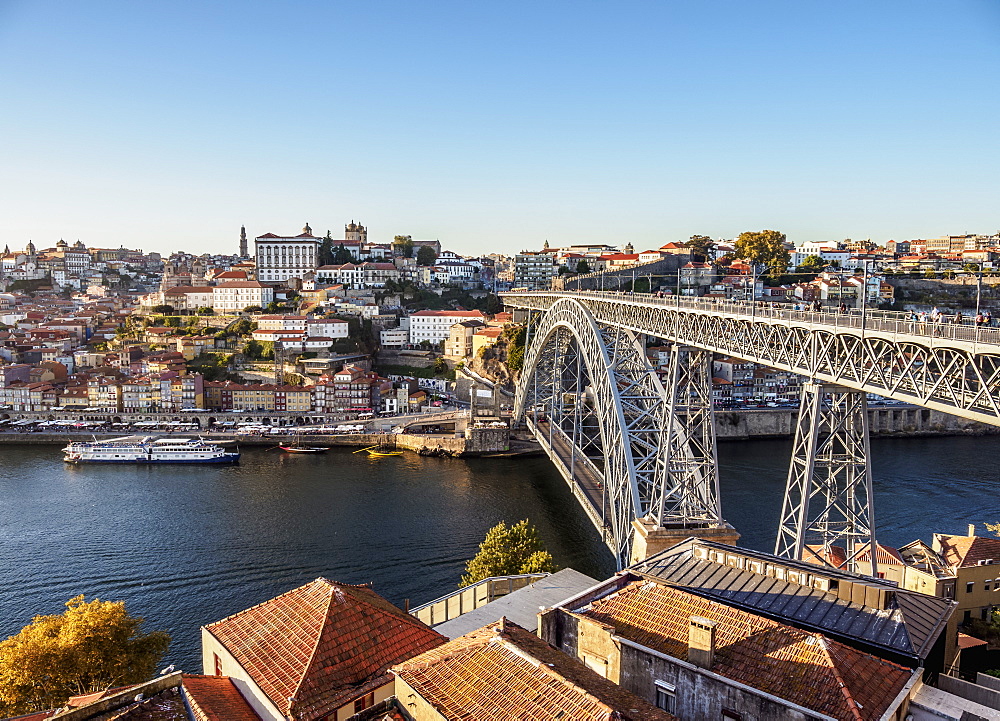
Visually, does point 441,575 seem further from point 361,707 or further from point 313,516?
point 361,707

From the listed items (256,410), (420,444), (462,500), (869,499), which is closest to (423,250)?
(256,410)

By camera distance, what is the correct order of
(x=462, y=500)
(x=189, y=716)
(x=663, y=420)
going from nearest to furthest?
1. (x=189, y=716)
2. (x=663, y=420)
3. (x=462, y=500)

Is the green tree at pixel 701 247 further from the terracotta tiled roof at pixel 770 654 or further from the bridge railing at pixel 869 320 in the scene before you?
the terracotta tiled roof at pixel 770 654

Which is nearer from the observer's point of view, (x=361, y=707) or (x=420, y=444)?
(x=361, y=707)

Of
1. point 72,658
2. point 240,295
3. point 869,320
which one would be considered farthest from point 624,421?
point 240,295

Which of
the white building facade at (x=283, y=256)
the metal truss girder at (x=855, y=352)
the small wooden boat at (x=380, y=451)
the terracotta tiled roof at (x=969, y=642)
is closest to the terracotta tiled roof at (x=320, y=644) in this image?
the metal truss girder at (x=855, y=352)

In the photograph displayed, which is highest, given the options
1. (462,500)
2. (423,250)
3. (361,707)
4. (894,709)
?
(423,250)

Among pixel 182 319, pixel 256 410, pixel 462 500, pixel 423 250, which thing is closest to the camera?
pixel 462 500

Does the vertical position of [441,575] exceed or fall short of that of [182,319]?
it falls short
